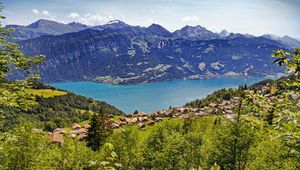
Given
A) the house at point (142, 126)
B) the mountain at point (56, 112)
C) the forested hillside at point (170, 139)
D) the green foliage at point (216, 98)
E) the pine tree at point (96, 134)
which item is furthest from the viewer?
the green foliage at point (216, 98)

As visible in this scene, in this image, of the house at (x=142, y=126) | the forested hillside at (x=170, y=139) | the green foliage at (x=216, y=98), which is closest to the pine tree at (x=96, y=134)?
the forested hillside at (x=170, y=139)

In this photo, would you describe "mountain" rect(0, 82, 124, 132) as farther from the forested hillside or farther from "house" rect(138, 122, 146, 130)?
the forested hillside

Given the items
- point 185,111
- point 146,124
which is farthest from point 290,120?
point 185,111

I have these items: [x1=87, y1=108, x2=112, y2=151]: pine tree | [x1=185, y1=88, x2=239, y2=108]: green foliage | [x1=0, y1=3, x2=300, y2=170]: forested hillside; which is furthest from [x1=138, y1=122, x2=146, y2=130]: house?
[x1=87, y1=108, x2=112, y2=151]: pine tree

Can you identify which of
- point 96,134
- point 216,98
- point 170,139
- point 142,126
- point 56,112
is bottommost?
point 56,112

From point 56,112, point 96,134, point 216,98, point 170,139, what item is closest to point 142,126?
point 96,134

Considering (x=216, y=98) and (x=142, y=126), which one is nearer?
(x=142, y=126)

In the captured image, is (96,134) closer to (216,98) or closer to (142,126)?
(142,126)

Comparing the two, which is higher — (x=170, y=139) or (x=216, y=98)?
(x=170, y=139)

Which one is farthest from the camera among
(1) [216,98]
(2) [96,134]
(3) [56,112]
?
(3) [56,112]

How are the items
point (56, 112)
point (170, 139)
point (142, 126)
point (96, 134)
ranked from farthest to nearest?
1. point (56, 112)
2. point (142, 126)
3. point (96, 134)
4. point (170, 139)

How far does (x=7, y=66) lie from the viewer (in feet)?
29.8

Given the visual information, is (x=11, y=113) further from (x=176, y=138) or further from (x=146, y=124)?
(x=176, y=138)

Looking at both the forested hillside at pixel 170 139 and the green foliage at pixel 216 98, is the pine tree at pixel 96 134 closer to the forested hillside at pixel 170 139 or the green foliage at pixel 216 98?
the forested hillside at pixel 170 139
